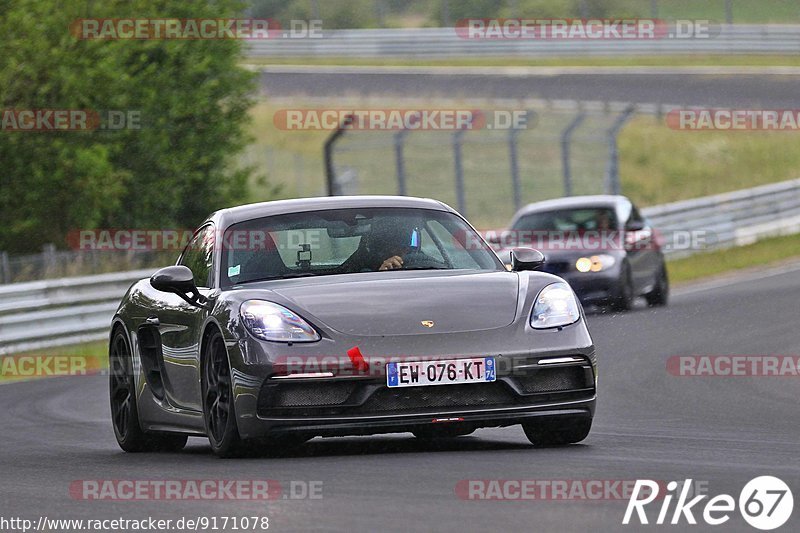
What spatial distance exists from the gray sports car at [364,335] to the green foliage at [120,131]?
1636 centimetres

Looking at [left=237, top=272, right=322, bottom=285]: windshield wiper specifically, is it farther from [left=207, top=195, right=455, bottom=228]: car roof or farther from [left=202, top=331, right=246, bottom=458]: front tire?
[left=207, top=195, right=455, bottom=228]: car roof

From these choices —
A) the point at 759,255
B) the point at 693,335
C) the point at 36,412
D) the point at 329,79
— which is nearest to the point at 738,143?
the point at 329,79

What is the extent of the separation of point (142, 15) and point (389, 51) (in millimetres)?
23135

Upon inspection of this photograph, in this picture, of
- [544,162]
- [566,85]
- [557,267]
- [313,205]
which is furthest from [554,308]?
[566,85]

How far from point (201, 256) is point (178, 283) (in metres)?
0.73

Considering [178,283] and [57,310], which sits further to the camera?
[57,310]

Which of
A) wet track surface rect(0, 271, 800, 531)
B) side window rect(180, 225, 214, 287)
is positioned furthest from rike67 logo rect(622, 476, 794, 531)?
side window rect(180, 225, 214, 287)

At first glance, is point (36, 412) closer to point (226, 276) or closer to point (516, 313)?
point (226, 276)

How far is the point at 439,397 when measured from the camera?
8.14 metres

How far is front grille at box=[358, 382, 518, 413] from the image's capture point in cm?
810

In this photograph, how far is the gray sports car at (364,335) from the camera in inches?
319

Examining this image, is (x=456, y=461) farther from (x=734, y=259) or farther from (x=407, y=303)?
(x=734, y=259)

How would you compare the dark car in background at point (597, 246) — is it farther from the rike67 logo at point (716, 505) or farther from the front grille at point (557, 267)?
the rike67 logo at point (716, 505)

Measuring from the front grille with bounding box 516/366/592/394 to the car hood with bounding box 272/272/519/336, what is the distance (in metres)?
0.28
